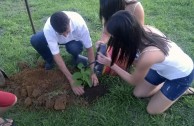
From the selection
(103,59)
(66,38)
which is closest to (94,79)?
(103,59)

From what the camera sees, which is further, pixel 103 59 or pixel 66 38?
pixel 66 38

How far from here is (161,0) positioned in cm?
505

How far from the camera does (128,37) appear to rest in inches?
95.0

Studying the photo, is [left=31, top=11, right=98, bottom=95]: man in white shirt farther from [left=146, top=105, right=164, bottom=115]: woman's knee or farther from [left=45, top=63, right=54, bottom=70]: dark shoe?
[left=146, top=105, right=164, bottom=115]: woman's knee

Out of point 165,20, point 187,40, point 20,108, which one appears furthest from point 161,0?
point 20,108

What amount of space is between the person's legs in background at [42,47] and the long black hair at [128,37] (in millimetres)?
1097

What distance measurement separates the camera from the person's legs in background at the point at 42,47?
339 centimetres

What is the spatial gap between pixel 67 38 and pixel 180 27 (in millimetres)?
1838

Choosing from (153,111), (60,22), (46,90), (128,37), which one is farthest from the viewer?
(46,90)

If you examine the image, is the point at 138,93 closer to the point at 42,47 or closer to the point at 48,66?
the point at 48,66

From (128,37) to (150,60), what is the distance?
278 mm

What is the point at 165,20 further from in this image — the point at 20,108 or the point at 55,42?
the point at 20,108

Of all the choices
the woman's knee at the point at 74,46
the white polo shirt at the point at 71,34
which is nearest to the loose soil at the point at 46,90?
the woman's knee at the point at 74,46

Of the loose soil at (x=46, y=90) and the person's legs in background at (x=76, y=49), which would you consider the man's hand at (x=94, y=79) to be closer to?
the loose soil at (x=46, y=90)
